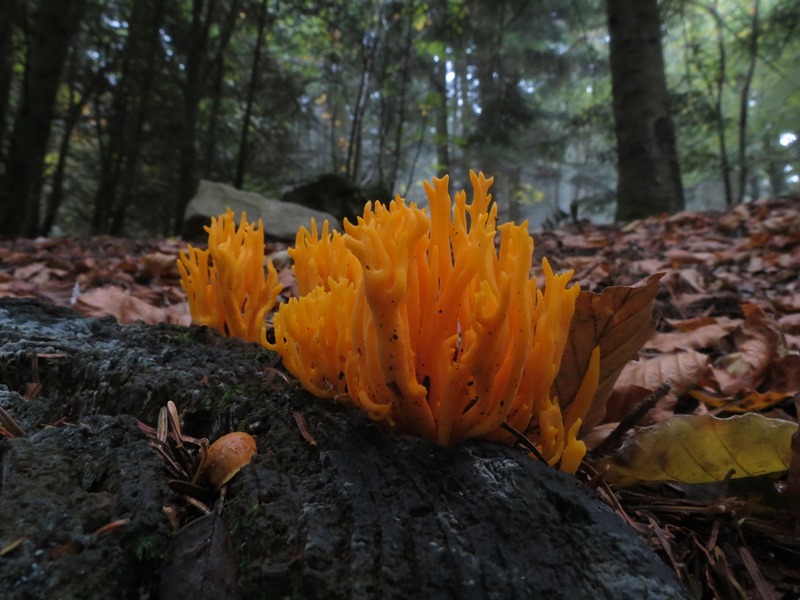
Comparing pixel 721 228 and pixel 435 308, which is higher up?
pixel 721 228

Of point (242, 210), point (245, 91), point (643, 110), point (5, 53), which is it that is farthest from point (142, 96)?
point (643, 110)

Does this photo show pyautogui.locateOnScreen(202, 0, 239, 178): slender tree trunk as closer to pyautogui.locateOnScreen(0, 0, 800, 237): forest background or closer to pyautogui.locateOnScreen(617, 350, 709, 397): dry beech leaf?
pyautogui.locateOnScreen(0, 0, 800, 237): forest background

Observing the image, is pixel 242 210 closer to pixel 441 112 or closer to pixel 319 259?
pixel 319 259

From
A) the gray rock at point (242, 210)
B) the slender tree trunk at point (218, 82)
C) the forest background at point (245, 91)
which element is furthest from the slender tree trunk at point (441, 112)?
the gray rock at point (242, 210)

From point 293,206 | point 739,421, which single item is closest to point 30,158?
point 293,206

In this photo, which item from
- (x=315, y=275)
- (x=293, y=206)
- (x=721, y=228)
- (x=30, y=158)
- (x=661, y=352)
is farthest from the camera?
(x=293, y=206)

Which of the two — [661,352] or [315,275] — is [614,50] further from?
[315,275]
